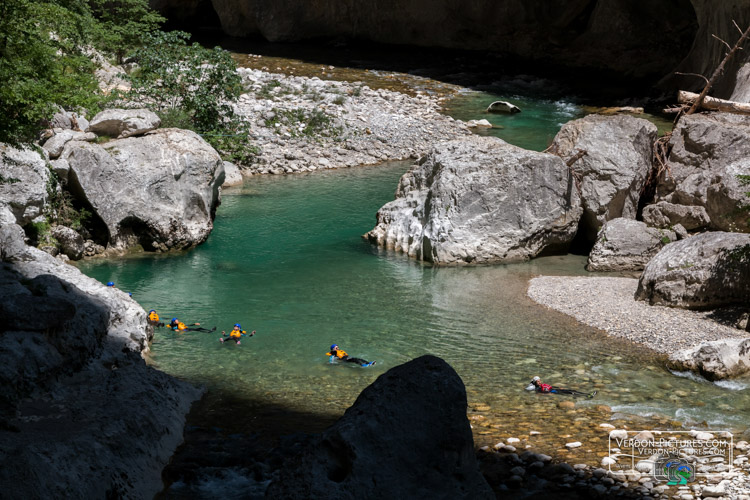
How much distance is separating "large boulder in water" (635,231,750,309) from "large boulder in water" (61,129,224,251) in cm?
894

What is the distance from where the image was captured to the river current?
30.0 ft

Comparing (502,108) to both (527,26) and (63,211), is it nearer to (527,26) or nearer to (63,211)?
(527,26)

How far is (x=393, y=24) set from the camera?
41.1 meters

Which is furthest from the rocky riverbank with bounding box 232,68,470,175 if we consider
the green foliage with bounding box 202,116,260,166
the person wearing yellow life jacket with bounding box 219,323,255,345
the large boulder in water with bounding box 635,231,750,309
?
the large boulder in water with bounding box 635,231,750,309

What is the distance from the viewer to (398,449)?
5.36 metres

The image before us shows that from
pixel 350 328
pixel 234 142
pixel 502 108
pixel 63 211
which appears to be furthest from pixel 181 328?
pixel 502 108

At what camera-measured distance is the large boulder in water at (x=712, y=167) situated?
46.9 ft

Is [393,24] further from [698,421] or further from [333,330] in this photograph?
[698,421]

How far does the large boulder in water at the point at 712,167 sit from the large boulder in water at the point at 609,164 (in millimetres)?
597

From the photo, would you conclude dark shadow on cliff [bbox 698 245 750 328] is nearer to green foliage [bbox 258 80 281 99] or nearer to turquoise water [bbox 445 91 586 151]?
turquoise water [bbox 445 91 586 151]

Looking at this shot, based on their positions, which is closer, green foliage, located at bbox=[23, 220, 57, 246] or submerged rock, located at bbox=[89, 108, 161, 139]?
green foliage, located at bbox=[23, 220, 57, 246]

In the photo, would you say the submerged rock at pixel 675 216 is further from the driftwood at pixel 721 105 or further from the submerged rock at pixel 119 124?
the submerged rock at pixel 119 124

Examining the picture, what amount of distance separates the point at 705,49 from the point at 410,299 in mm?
19874

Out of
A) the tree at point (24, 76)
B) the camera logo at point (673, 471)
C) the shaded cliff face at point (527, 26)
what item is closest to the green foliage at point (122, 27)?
the tree at point (24, 76)
